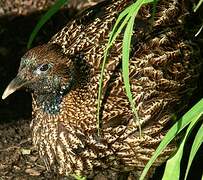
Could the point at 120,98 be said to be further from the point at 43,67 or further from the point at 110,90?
the point at 43,67

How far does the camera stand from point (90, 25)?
3996 mm

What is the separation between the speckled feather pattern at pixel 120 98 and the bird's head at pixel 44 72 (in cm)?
2

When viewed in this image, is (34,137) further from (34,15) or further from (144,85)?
(34,15)

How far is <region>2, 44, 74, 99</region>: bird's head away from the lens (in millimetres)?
3666

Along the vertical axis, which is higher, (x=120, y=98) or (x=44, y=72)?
(x=44, y=72)

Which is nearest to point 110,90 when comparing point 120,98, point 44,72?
point 120,98

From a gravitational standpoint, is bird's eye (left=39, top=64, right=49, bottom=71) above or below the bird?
above

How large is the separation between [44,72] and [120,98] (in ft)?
1.55

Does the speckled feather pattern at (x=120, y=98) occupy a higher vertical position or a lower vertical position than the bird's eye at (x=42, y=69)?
lower

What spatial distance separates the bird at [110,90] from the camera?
374 cm

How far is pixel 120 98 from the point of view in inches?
148

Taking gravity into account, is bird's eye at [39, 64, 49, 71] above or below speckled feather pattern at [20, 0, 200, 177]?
above

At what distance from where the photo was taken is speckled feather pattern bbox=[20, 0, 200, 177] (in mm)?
3758

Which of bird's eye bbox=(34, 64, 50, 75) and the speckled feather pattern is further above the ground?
bird's eye bbox=(34, 64, 50, 75)
